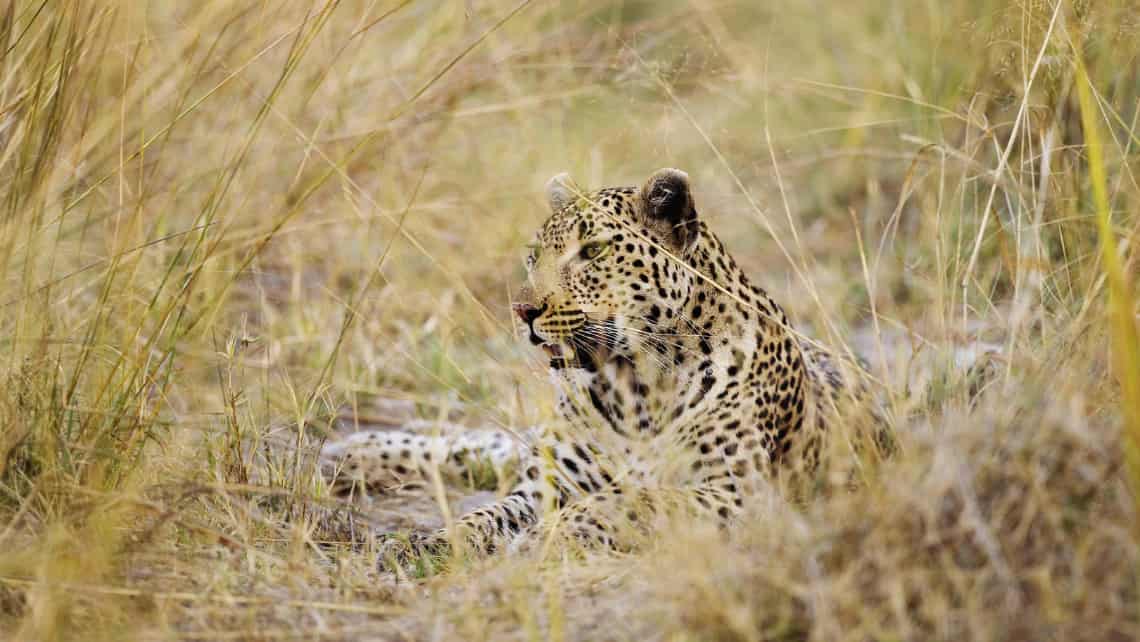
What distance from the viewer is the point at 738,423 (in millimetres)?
4484

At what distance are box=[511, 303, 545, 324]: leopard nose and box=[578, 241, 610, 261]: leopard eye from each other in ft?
0.87

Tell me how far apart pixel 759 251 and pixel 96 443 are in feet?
17.0

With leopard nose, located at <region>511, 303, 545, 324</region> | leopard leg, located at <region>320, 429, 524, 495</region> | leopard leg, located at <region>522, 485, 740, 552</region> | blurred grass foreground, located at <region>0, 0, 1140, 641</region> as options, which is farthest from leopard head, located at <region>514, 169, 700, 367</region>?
leopard leg, located at <region>320, 429, 524, 495</region>

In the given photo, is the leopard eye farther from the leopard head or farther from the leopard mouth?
the leopard mouth

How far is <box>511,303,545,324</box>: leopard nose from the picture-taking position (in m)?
4.40

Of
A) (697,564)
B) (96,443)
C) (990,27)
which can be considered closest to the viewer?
(697,564)

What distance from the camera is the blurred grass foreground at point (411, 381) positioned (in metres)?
2.81

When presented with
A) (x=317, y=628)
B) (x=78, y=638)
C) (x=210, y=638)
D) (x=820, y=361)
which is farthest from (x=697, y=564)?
(x=820, y=361)

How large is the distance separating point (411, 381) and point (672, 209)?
2097 mm

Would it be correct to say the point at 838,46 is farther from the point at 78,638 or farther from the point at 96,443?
the point at 78,638

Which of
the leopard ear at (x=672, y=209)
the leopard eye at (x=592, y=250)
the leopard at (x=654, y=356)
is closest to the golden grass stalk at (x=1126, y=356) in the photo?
the leopard at (x=654, y=356)

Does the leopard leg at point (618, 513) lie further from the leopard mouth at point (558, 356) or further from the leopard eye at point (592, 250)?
the leopard eye at point (592, 250)

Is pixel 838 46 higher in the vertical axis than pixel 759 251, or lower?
higher

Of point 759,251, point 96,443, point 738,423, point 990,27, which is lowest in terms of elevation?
point 759,251
